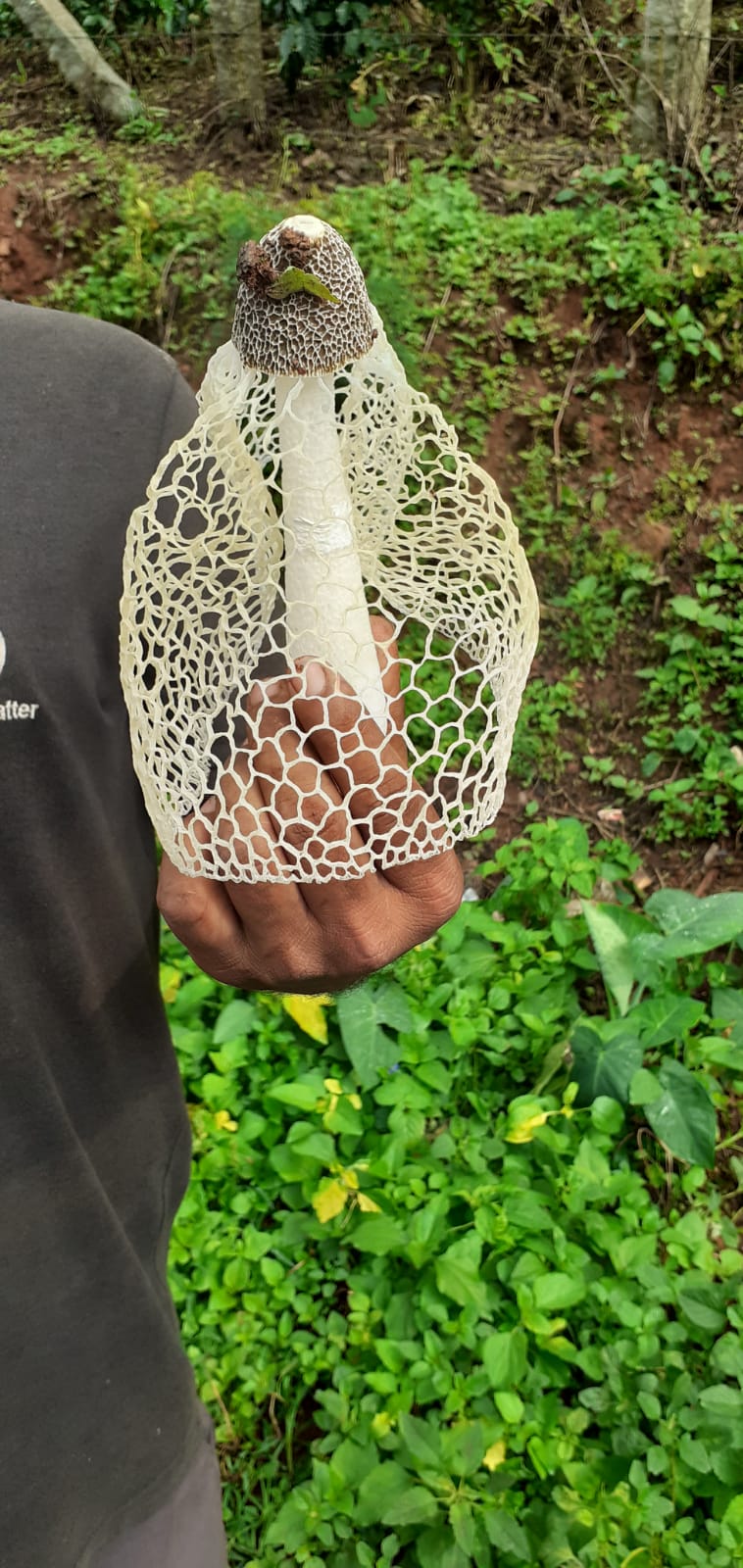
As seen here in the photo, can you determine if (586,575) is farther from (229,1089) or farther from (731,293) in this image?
(229,1089)

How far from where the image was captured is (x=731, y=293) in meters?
2.60

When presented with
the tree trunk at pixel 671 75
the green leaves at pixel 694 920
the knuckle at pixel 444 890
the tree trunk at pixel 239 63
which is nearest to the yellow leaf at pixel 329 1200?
the green leaves at pixel 694 920

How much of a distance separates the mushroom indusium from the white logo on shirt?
12 cm

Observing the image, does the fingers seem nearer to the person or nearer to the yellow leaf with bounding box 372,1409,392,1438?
the person

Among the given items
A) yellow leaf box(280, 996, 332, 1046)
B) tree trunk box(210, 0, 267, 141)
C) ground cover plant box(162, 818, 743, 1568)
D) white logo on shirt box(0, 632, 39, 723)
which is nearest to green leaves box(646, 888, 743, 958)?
ground cover plant box(162, 818, 743, 1568)

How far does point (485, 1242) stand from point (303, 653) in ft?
4.05

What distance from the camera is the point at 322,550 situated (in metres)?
0.88

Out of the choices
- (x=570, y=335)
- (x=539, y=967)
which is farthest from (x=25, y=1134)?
(x=570, y=335)

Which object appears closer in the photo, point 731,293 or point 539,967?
point 539,967

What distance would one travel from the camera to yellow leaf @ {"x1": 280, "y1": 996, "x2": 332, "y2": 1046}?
1931 millimetres

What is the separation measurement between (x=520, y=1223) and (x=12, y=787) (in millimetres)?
1182

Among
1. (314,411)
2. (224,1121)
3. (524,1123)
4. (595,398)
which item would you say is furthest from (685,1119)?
(595,398)

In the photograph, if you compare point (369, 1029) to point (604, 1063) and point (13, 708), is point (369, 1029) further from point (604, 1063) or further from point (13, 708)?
point (13, 708)

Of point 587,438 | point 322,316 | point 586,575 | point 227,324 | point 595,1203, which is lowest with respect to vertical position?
point 595,1203
